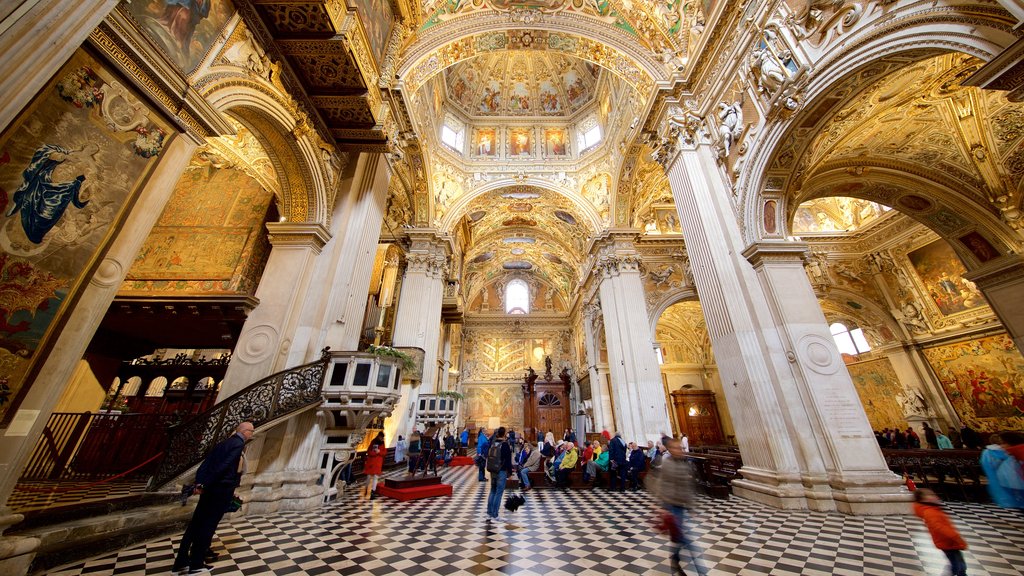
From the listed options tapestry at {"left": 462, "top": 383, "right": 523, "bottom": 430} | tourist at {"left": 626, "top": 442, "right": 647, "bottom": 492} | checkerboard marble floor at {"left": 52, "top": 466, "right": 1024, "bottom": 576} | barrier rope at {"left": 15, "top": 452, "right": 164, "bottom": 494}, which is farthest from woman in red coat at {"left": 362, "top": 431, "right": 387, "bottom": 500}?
→ tapestry at {"left": 462, "top": 383, "right": 523, "bottom": 430}

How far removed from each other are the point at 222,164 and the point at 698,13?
1186 centimetres

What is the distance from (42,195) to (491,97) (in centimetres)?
1635

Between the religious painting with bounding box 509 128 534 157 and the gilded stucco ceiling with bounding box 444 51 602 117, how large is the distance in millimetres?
894

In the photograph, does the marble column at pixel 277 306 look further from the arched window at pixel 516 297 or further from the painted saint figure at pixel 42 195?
the arched window at pixel 516 297

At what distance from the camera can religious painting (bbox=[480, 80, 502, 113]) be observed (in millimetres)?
16078

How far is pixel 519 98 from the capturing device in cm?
1659

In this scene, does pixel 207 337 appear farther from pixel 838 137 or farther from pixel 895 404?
A: pixel 895 404

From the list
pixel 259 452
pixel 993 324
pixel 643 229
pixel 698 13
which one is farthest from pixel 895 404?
pixel 259 452

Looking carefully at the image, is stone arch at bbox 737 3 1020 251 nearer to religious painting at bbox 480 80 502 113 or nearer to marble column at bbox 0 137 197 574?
marble column at bbox 0 137 197 574

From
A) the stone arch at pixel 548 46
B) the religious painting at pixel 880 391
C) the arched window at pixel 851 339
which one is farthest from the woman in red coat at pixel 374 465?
the arched window at pixel 851 339

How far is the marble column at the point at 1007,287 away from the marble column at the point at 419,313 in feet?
49.2

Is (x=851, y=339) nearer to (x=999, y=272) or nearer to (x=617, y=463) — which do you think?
(x=999, y=272)

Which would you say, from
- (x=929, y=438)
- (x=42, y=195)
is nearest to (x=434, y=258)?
(x=42, y=195)

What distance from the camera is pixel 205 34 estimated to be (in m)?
4.04
